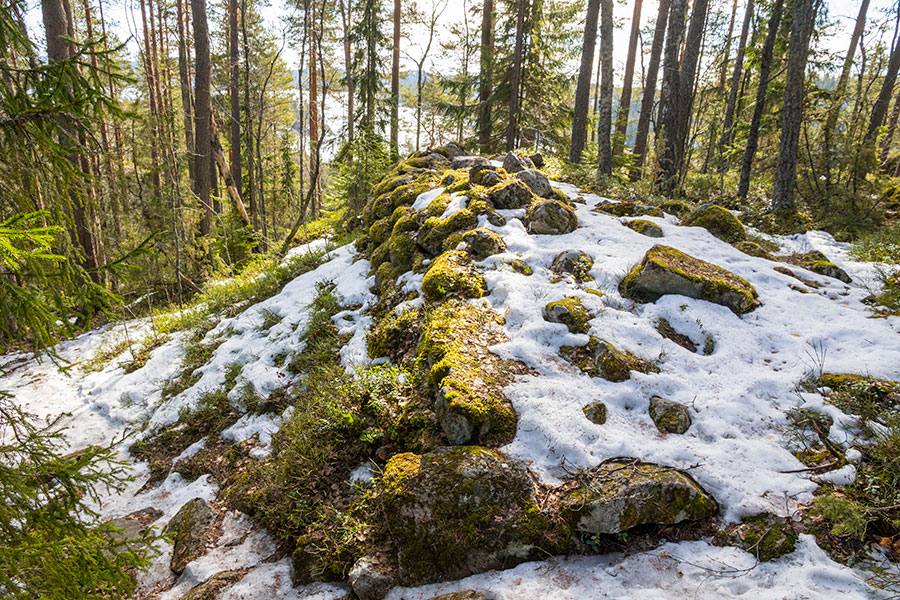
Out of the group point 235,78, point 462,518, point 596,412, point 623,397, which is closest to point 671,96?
point 623,397

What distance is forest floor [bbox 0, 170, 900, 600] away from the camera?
2568mm

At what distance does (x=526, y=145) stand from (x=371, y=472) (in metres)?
14.1

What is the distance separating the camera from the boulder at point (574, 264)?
5.28m

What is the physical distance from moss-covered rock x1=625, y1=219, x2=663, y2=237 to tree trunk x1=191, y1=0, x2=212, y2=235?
9505 mm

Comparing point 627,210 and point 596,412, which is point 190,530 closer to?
point 596,412

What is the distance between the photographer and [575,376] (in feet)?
12.6

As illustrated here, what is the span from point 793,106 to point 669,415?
8.45 meters

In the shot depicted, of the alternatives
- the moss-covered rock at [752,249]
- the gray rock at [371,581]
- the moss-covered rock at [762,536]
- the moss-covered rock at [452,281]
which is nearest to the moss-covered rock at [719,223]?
the moss-covered rock at [752,249]

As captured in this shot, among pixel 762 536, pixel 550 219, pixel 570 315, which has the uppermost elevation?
pixel 550 219

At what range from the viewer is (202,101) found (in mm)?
10414

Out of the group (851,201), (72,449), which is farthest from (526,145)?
(72,449)

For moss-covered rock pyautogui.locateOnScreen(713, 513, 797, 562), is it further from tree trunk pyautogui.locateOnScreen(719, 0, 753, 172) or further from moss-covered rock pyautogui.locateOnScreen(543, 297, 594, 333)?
tree trunk pyautogui.locateOnScreen(719, 0, 753, 172)

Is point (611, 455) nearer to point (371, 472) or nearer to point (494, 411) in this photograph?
point (494, 411)

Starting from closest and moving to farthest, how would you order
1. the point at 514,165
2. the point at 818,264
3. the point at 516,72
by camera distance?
the point at 818,264 → the point at 514,165 → the point at 516,72
